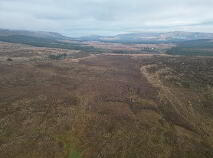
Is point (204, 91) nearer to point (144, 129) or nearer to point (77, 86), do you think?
point (144, 129)

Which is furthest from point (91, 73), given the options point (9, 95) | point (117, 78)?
point (9, 95)

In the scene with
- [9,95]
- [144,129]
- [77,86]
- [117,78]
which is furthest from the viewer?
[117,78]

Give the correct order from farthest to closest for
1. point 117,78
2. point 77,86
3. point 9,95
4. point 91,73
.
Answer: point 91,73 → point 117,78 → point 77,86 → point 9,95

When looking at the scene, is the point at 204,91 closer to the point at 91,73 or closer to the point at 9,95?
the point at 91,73

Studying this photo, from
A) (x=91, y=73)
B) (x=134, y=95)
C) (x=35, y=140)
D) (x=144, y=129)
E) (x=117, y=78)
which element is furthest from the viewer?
(x=91, y=73)

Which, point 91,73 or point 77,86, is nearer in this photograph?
point 77,86

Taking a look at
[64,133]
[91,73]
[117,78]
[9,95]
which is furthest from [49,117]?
[91,73]
